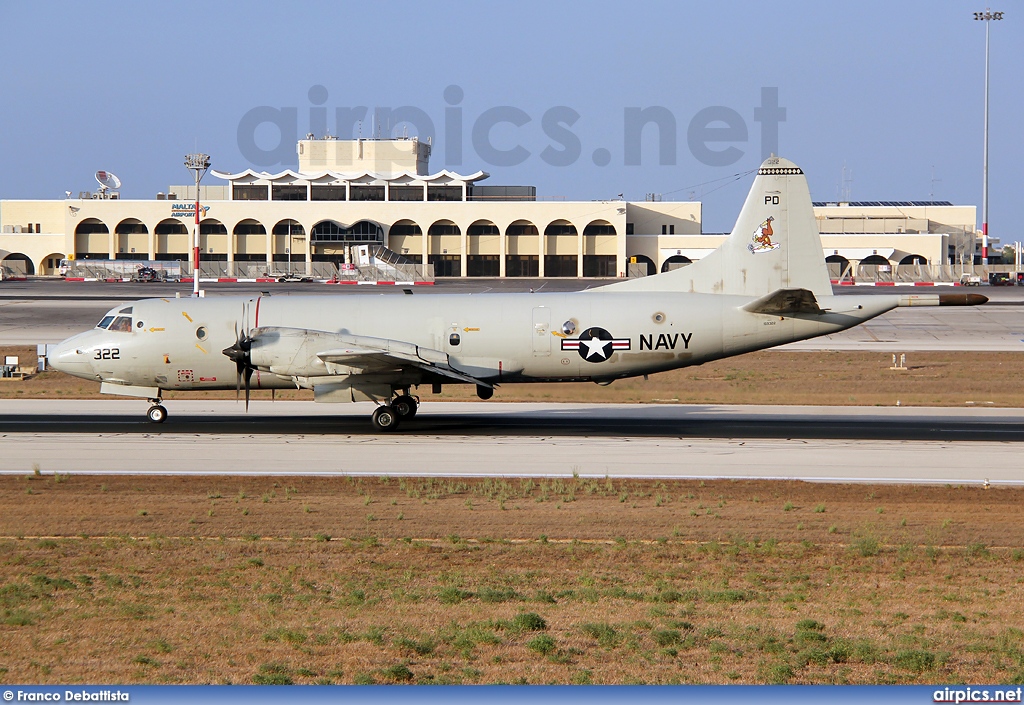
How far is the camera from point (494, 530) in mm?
17656

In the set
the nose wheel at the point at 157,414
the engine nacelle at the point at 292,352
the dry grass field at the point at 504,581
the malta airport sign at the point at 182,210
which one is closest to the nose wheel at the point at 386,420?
the engine nacelle at the point at 292,352

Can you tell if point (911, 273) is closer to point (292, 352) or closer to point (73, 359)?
point (292, 352)

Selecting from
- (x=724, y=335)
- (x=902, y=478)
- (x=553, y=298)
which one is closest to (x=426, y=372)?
(x=553, y=298)

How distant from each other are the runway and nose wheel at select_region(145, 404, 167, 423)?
37 cm

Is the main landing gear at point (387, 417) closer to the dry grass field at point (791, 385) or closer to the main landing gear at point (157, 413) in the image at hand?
the main landing gear at point (157, 413)

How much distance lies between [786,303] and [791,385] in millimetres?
16751

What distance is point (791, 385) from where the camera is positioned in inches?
1708

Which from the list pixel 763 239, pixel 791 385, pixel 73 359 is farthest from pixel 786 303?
pixel 73 359

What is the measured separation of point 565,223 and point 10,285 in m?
63.3

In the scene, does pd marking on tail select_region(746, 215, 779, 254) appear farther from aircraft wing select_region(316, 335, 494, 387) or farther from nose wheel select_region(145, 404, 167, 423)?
nose wheel select_region(145, 404, 167, 423)

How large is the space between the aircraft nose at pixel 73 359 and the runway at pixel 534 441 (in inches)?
65.9

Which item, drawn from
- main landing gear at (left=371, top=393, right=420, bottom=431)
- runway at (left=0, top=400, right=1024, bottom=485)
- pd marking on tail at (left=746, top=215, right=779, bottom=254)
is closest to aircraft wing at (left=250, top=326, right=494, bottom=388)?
main landing gear at (left=371, top=393, right=420, bottom=431)

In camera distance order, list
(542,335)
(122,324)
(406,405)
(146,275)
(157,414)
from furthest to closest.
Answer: (146,275)
(157,414)
(406,405)
(122,324)
(542,335)

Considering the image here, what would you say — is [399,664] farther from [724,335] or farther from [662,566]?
[724,335]
